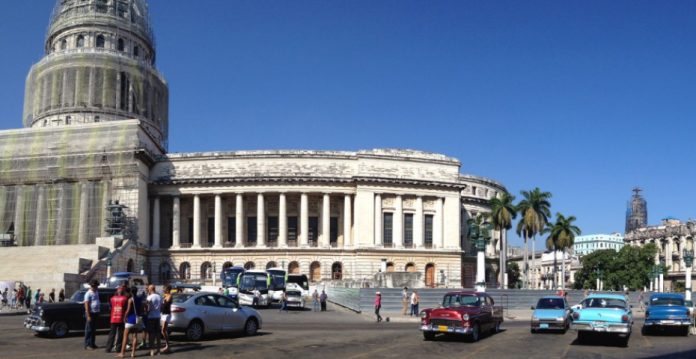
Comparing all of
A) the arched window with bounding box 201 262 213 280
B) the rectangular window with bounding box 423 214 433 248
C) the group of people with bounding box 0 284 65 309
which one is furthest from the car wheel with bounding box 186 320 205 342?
the rectangular window with bounding box 423 214 433 248

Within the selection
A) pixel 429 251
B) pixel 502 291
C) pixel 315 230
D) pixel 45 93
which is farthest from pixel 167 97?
pixel 502 291

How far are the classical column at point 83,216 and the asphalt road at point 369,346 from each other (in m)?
50.5

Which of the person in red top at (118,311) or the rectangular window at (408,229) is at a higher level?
the rectangular window at (408,229)

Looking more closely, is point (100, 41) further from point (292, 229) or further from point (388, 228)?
point (388, 228)

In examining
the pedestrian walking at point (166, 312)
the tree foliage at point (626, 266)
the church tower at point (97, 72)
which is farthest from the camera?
the tree foliage at point (626, 266)

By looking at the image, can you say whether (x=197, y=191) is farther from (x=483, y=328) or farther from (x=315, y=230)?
(x=483, y=328)

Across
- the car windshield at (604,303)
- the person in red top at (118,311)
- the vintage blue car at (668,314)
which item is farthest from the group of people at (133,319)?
the vintage blue car at (668,314)

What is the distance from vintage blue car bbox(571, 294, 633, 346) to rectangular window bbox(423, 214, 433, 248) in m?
61.9

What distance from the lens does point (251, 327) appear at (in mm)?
27312

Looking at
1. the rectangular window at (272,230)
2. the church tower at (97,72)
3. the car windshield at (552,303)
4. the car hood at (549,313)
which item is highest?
the church tower at (97,72)

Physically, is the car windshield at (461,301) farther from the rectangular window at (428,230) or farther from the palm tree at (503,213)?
the palm tree at (503,213)

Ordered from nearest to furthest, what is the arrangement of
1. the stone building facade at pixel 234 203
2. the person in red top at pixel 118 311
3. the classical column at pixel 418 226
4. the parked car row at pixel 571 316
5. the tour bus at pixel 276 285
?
the person in red top at pixel 118 311 → the parked car row at pixel 571 316 → the tour bus at pixel 276 285 → the stone building facade at pixel 234 203 → the classical column at pixel 418 226

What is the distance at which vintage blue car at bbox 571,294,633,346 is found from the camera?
960 inches

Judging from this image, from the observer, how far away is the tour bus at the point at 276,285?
2158 inches
